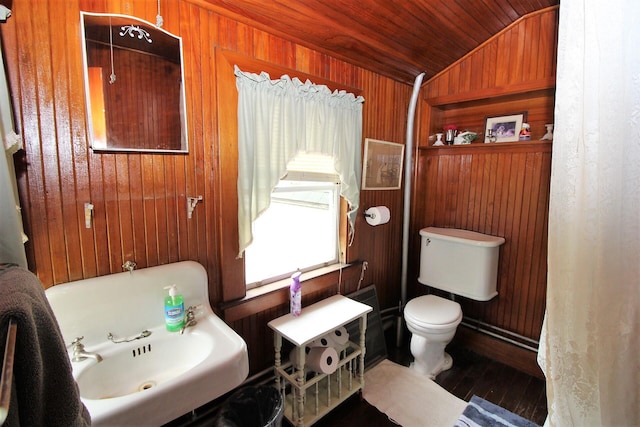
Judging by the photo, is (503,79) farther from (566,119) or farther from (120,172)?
(120,172)

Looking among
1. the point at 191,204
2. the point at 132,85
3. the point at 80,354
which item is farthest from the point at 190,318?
the point at 132,85

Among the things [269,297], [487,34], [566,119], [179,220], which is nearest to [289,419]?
[269,297]

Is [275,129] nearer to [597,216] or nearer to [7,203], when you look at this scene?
[7,203]

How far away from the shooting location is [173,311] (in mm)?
1247

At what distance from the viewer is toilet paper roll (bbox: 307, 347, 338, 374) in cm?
165

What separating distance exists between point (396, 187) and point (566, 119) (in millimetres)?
1566

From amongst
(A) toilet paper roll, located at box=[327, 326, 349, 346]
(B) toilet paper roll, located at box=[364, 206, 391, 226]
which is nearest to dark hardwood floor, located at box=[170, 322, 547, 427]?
(A) toilet paper roll, located at box=[327, 326, 349, 346]

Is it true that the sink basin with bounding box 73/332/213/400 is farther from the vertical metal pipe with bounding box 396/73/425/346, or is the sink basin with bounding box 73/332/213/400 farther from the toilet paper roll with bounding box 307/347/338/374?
the vertical metal pipe with bounding box 396/73/425/346

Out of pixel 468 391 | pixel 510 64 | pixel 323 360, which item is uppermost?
pixel 510 64

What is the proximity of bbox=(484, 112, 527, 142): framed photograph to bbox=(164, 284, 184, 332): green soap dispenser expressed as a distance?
7.72 ft

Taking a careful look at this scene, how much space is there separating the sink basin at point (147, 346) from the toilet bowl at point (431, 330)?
135 cm

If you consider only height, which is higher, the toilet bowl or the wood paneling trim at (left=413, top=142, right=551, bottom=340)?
the wood paneling trim at (left=413, top=142, right=551, bottom=340)

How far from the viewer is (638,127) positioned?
83 cm

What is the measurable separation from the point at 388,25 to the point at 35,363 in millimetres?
1970
